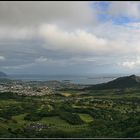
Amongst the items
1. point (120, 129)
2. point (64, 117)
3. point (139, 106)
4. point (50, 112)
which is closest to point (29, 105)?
point (50, 112)

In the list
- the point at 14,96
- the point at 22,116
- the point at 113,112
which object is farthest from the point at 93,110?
the point at 14,96

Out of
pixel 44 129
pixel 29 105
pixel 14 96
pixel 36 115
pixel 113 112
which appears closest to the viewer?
pixel 44 129

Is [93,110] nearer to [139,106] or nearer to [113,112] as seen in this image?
[113,112]

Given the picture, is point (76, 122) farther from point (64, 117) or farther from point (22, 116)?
point (22, 116)

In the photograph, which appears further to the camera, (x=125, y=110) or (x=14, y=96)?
(x=14, y=96)

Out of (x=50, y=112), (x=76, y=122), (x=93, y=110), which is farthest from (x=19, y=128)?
(x=93, y=110)

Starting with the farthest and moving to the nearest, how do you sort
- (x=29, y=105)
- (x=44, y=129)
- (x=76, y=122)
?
1. (x=29, y=105)
2. (x=76, y=122)
3. (x=44, y=129)

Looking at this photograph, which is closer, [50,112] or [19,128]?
[19,128]

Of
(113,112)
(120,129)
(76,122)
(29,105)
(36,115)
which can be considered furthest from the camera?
(29,105)

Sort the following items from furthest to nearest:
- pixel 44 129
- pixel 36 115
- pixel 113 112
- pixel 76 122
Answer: pixel 113 112 < pixel 36 115 < pixel 76 122 < pixel 44 129
